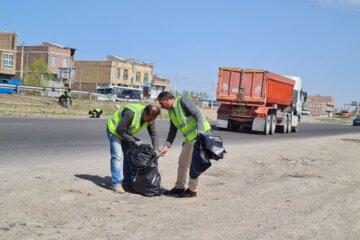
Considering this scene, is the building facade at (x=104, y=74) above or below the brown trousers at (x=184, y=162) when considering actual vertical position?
above

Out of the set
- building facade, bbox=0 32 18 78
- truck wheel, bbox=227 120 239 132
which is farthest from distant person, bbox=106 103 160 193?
building facade, bbox=0 32 18 78

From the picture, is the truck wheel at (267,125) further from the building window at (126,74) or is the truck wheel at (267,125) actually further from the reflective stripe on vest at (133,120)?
the building window at (126,74)

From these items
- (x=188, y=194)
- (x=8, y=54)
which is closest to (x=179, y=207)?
(x=188, y=194)

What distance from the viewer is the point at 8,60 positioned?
6594 centimetres

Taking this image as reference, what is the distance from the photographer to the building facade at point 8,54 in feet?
213

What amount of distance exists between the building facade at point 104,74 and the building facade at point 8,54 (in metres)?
18.4

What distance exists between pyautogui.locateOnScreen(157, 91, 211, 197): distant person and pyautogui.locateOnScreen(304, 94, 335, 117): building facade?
139m

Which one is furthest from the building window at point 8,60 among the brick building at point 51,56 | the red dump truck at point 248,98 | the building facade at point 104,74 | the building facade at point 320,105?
the building facade at point 320,105

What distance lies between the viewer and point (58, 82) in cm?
7119

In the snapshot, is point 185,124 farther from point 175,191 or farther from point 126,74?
point 126,74

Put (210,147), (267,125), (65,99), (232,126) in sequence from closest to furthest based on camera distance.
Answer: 1. (210,147)
2. (267,125)
3. (232,126)
4. (65,99)

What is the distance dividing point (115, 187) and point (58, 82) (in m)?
66.6

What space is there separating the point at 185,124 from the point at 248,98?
1842 cm

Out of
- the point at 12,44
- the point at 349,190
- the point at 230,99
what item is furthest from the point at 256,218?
the point at 12,44
